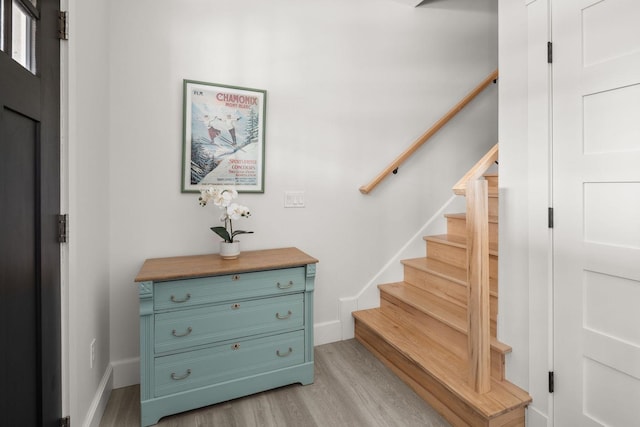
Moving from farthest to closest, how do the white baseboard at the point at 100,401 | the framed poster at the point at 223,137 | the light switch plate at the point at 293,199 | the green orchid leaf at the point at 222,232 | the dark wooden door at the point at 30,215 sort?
1. the light switch plate at the point at 293,199
2. the framed poster at the point at 223,137
3. the green orchid leaf at the point at 222,232
4. the white baseboard at the point at 100,401
5. the dark wooden door at the point at 30,215

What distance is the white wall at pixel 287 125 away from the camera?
1923mm

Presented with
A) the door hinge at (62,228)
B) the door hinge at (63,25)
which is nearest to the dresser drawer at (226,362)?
the door hinge at (62,228)

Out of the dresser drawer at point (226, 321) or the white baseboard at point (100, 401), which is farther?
the dresser drawer at point (226, 321)

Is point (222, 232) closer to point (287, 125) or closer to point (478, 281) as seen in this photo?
point (287, 125)

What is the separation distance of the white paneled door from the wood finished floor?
72 cm

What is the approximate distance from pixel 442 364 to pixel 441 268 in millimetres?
851

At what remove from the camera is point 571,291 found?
1529mm

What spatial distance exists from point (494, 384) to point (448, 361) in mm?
255

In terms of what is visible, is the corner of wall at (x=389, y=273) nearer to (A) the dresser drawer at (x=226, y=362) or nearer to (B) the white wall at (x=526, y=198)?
(A) the dresser drawer at (x=226, y=362)

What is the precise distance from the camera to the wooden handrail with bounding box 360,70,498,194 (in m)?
2.68

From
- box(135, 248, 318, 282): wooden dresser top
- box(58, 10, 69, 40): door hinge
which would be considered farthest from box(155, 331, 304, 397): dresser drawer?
box(58, 10, 69, 40): door hinge

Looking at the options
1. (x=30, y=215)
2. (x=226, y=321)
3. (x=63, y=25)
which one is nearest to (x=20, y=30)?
(x=63, y=25)

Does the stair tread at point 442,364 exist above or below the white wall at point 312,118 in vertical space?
below

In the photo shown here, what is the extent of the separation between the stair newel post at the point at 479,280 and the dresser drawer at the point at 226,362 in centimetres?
97
